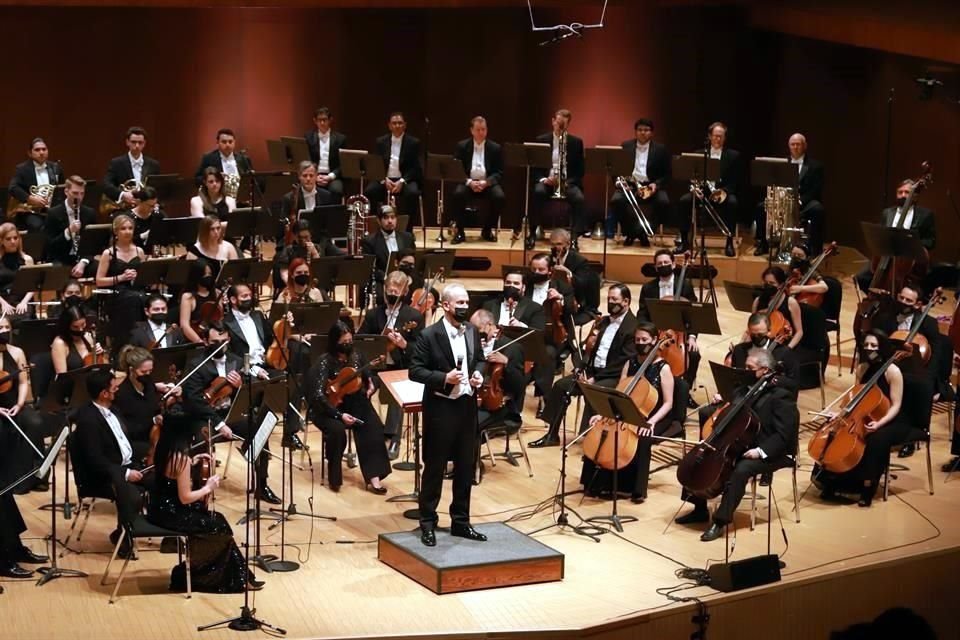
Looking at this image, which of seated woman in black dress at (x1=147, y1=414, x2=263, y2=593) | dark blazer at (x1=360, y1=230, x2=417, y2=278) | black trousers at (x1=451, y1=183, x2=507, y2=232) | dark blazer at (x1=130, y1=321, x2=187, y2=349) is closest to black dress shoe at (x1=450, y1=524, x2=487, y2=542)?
seated woman in black dress at (x1=147, y1=414, x2=263, y2=593)

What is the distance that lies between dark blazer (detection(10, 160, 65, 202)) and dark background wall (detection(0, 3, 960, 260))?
85.5 inches

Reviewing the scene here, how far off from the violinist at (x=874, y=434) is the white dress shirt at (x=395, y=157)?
18.8 feet

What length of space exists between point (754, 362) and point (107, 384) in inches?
141

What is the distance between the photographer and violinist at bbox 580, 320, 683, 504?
9531 mm

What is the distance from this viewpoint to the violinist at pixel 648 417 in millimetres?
9531

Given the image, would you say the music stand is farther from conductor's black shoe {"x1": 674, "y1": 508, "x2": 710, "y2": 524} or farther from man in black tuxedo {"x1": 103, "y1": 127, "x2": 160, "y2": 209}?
conductor's black shoe {"x1": 674, "y1": 508, "x2": 710, "y2": 524}

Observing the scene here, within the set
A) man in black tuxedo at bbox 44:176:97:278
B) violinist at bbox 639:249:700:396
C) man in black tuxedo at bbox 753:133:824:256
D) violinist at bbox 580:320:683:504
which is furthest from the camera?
man in black tuxedo at bbox 753:133:824:256

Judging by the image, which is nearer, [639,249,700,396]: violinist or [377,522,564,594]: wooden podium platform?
[377,522,564,594]: wooden podium platform

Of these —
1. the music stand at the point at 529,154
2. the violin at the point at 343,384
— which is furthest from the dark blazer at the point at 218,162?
the violin at the point at 343,384

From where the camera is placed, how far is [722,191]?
14078 mm

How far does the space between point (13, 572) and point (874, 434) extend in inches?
197

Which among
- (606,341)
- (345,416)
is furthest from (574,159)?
(345,416)

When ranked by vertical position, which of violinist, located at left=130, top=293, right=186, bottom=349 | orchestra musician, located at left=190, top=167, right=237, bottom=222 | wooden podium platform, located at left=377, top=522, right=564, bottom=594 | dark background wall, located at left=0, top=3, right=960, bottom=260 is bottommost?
wooden podium platform, located at left=377, top=522, right=564, bottom=594

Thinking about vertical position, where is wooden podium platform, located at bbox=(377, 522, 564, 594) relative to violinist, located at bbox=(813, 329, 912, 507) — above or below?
below
